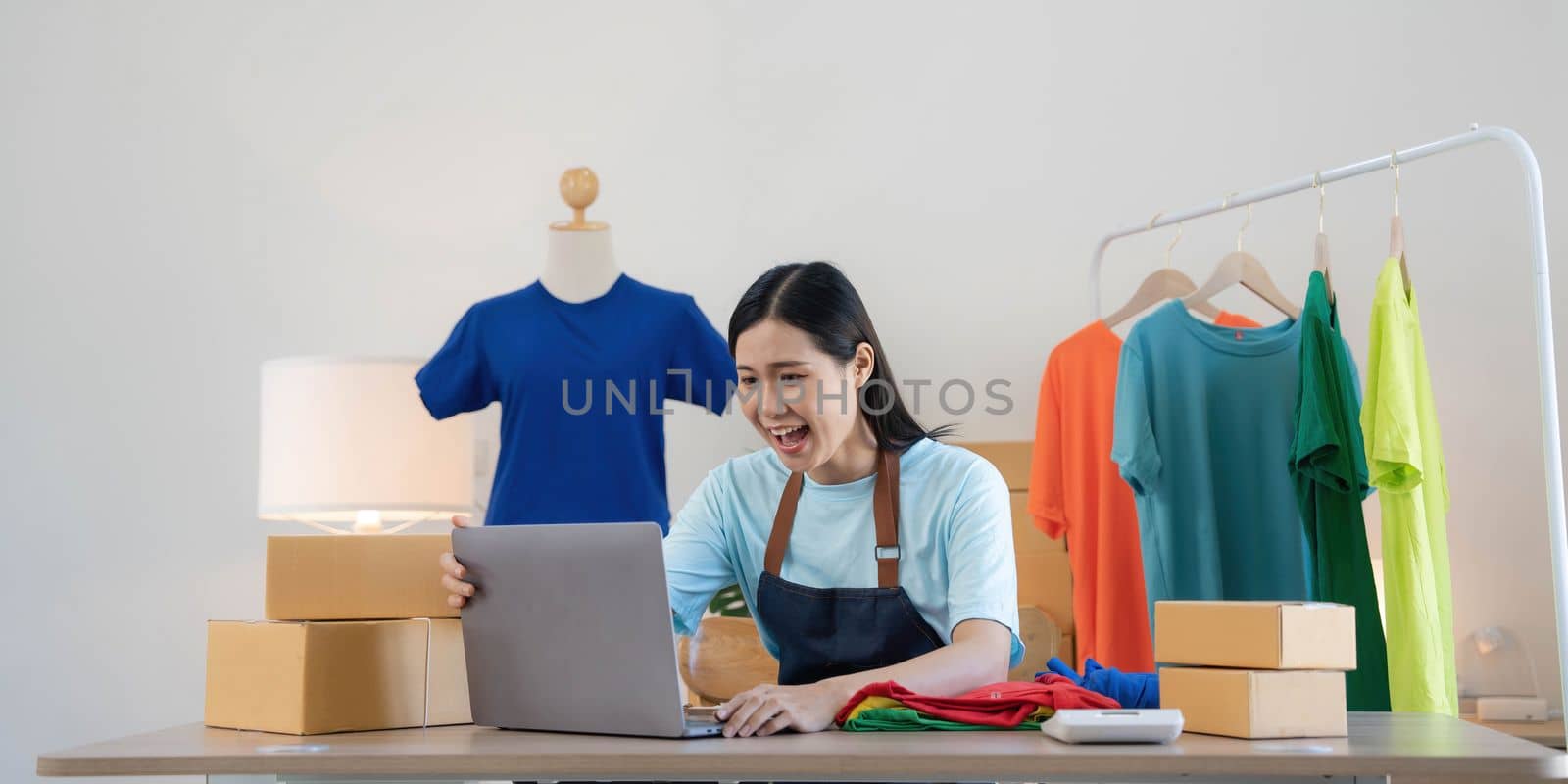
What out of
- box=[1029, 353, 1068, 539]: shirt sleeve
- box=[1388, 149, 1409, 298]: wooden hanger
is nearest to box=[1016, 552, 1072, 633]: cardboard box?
box=[1029, 353, 1068, 539]: shirt sleeve

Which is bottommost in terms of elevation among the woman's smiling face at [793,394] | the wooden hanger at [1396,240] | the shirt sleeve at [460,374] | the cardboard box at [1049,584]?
the cardboard box at [1049,584]

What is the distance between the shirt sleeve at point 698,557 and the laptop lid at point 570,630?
1.30 ft

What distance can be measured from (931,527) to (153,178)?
258 cm

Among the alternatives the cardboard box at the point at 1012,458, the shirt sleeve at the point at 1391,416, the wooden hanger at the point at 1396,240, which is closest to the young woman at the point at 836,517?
the shirt sleeve at the point at 1391,416

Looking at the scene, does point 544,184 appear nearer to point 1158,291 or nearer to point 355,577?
point 1158,291

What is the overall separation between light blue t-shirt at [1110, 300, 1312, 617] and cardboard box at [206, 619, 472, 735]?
1533 mm

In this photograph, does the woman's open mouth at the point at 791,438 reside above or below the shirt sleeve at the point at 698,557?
above

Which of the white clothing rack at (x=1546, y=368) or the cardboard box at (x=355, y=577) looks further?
the white clothing rack at (x=1546, y=368)

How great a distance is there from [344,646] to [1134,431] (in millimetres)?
1660

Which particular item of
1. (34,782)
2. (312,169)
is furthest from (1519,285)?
(34,782)

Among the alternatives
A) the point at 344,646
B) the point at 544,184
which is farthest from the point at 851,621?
the point at 544,184

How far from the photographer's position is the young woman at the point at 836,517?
1.81 metres

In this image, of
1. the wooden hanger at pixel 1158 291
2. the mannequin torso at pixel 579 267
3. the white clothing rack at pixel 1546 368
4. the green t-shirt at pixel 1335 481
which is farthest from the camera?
the wooden hanger at pixel 1158 291

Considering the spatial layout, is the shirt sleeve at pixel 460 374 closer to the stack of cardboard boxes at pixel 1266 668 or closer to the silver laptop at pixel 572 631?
the silver laptop at pixel 572 631
